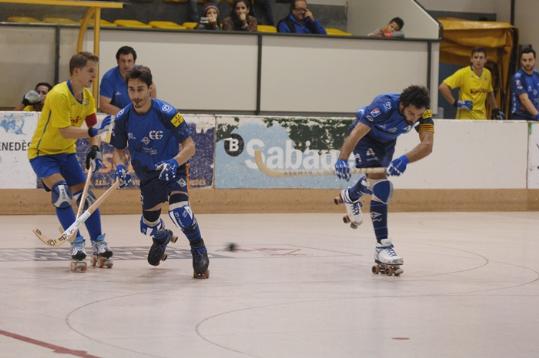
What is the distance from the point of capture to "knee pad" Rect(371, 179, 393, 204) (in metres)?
9.55

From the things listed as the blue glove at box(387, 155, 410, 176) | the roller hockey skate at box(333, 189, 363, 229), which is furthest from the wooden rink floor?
the blue glove at box(387, 155, 410, 176)

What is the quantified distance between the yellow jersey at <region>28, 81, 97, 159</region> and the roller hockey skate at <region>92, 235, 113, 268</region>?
0.78 metres

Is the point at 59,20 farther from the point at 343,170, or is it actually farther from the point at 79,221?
the point at 343,170

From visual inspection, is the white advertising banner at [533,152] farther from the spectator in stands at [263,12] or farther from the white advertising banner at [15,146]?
the white advertising banner at [15,146]

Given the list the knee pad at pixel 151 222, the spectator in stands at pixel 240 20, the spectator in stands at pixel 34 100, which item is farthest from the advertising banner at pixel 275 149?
the knee pad at pixel 151 222

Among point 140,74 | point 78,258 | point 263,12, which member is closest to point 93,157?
point 78,258

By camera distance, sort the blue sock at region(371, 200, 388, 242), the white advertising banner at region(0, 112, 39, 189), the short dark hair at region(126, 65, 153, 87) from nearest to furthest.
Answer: the short dark hair at region(126, 65, 153, 87) < the blue sock at region(371, 200, 388, 242) < the white advertising banner at region(0, 112, 39, 189)

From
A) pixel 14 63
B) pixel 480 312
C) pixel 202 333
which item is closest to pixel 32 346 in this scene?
pixel 202 333

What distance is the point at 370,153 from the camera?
31.9ft

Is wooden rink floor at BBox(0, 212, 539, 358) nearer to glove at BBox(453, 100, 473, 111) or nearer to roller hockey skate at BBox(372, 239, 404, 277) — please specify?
roller hockey skate at BBox(372, 239, 404, 277)

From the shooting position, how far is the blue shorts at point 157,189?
8.96 metres

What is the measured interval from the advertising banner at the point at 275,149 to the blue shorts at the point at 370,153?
4.19m

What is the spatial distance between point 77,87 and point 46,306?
8.12 feet

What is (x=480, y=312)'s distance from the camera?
24.7ft
